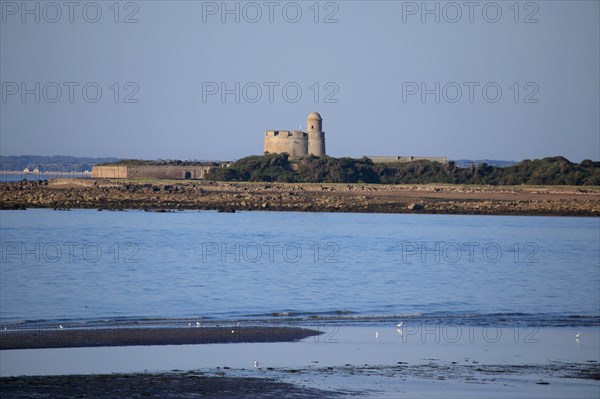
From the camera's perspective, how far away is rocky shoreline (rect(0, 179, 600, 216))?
47.2m

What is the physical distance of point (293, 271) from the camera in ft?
75.8

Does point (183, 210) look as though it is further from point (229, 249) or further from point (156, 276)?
point (156, 276)

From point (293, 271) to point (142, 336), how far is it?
939 centimetres

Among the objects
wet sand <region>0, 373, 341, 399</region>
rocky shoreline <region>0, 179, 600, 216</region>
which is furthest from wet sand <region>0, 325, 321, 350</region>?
rocky shoreline <region>0, 179, 600, 216</region>

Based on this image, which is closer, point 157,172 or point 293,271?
point 293,271

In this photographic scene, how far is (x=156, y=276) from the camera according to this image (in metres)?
21.4

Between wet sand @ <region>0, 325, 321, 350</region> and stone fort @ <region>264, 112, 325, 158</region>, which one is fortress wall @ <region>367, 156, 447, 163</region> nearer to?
stone fort @ <region>264, 112, 325, 158</region>

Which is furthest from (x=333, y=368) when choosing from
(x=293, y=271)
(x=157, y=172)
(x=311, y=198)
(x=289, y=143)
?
(x=289, y=143)

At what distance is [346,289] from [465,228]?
19.4m

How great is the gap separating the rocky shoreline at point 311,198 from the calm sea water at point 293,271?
6495 millimetres

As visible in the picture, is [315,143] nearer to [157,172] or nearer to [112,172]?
[157,172]

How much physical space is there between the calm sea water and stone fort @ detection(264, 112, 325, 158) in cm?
4075

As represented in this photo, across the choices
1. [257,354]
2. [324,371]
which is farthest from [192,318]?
[324,371]

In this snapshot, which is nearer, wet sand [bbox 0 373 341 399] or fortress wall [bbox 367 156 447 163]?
wet sand [bbox 0 373 341 399]
